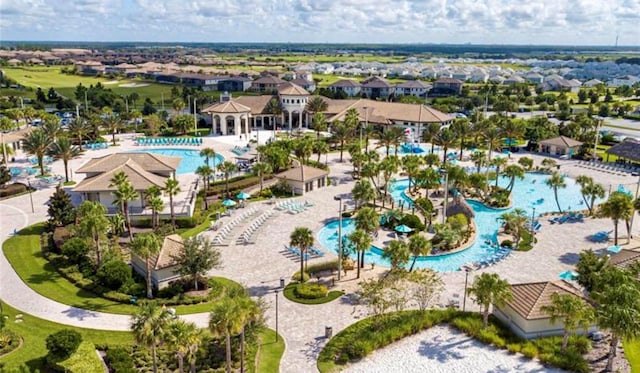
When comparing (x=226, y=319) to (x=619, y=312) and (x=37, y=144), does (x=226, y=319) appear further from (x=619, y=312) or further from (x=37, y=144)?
(x=37, y=144)

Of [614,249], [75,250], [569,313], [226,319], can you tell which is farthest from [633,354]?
[75,250]

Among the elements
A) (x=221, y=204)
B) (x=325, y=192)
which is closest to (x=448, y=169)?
(x=325, y=192)

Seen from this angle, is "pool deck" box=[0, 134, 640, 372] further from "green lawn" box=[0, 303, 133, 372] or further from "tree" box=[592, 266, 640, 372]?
"tree" box=[592, 266, 640, 372]

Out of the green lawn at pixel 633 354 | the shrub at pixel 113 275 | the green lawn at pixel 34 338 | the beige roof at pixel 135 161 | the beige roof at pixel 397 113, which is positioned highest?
the beige roof at pixel 397 113

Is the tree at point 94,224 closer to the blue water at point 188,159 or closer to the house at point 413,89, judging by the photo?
the blue water at point 188,159

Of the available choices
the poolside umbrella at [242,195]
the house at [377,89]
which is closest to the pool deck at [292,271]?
the poolside umbrella at [242,195]

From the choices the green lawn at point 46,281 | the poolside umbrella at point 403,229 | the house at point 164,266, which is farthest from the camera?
the poolside umbrella at point 403,229

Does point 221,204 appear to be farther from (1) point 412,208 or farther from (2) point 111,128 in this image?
(2) point 111,128
